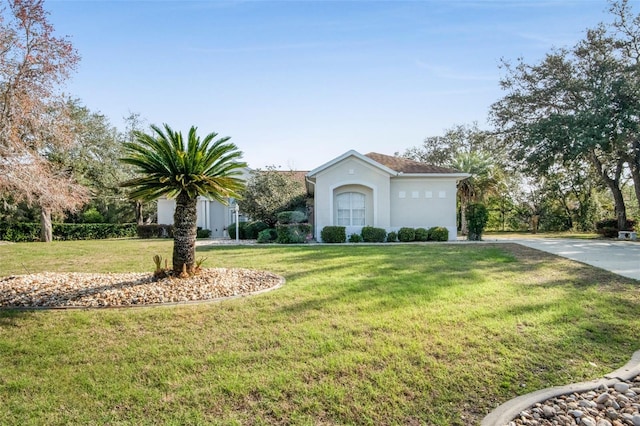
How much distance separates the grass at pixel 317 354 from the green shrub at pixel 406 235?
39.5ft

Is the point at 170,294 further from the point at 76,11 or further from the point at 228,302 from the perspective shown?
the point at 76,11

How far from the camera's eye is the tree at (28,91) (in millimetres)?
8102

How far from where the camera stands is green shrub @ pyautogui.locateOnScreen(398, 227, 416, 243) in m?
19.8

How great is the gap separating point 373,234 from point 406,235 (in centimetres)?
191

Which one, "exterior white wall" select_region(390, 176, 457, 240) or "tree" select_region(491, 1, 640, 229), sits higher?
"tree" select_region(491, 1, 640, 229)

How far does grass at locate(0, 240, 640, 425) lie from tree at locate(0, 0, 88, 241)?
360 centimetres

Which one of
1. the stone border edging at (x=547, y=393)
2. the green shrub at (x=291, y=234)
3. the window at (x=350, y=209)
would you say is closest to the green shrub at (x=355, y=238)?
the window at (x=350, y=209)

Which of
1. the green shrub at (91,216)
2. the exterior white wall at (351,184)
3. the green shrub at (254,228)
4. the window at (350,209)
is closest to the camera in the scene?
the exterior white wall at (351,184)

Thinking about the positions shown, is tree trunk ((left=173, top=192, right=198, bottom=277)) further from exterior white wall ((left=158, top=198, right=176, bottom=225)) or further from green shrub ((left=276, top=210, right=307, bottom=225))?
exterior white wall ((left=158, top=198, right=176, bottom=225))

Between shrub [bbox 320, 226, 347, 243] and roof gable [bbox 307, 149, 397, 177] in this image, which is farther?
roof gable [bbox 307, 149, 397, 177]

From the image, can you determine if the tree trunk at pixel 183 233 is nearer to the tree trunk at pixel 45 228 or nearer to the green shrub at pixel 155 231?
the green shrub at pixel 155 231

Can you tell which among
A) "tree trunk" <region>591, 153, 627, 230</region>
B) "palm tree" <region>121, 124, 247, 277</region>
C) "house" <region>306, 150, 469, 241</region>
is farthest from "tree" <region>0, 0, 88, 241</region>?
"tree trunk" <region>591, 153, 627, 230</region>

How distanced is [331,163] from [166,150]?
42.5ft

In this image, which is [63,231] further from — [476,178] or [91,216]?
[476,178]
